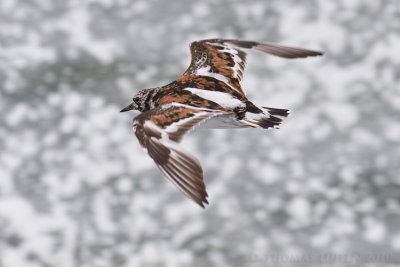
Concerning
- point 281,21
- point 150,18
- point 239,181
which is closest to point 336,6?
point 281,21

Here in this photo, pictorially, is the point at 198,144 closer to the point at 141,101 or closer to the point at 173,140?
the point at 141,101

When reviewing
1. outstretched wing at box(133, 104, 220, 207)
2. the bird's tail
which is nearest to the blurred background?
the bird's tail

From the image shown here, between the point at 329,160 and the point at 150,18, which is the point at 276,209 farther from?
the point at 150,18

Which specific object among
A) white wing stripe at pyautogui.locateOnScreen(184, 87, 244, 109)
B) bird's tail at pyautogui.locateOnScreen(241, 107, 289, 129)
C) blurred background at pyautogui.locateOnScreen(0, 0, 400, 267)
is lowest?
bird's tail at pyautogui.locateOnScreen(241, 107, 289, 129)

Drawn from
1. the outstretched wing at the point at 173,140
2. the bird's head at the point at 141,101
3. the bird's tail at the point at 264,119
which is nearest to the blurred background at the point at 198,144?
the bird's head at the point at 141,101

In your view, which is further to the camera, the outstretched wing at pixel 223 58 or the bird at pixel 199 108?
the outstretched wing at pixel 223 58

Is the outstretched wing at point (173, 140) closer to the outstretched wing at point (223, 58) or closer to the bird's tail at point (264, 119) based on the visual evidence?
the bird's tail at point (264, 119)

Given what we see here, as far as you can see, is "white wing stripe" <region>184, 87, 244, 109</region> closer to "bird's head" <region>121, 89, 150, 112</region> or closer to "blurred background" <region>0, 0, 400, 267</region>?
"bird's head" <region>121, 89, 150, 112</region>
